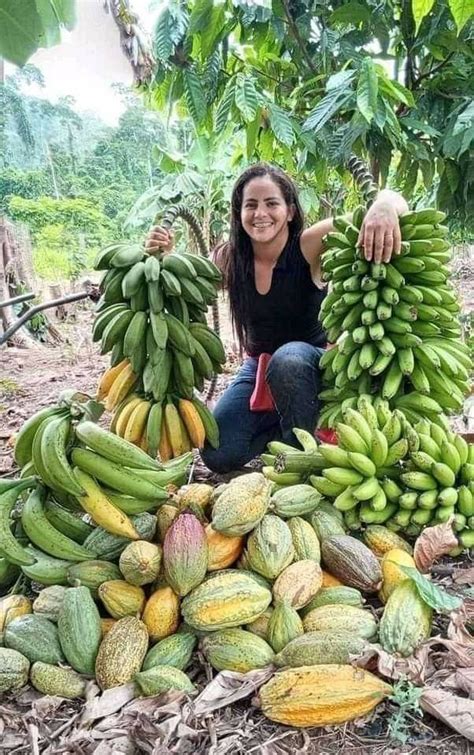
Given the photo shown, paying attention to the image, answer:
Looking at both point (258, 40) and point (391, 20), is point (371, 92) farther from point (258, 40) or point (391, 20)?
point (258, 40)

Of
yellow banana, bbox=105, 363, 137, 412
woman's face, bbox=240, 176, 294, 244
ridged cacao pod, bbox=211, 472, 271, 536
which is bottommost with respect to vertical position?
ridged cacao pod, bbox=211, 472, 271, 536

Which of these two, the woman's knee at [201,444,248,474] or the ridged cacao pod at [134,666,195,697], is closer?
the ridged cacao pod at [134,666,195,697]

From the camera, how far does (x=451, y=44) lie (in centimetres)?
220

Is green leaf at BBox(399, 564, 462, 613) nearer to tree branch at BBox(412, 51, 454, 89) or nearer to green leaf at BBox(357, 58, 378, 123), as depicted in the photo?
green leaf at BBox(357, 58, 378, 123)

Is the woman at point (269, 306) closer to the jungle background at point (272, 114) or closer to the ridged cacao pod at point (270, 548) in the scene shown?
the jungle background at point (272, 114)

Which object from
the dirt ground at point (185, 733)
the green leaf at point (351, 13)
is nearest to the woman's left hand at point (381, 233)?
the green leaf at point (351, 13)

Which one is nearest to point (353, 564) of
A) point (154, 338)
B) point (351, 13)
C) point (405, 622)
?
point (405, 622)

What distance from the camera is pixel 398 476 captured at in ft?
6.14

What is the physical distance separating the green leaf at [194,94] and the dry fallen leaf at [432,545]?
74.9 inches

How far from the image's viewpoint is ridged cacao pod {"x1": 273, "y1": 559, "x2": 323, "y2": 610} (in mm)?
1503

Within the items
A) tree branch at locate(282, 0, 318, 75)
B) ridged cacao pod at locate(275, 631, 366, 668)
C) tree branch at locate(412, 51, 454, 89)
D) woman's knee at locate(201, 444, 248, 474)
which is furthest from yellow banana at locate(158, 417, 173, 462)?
tree branch at locate(412, 51, 454, 89)

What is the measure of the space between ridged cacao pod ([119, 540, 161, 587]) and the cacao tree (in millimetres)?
1520

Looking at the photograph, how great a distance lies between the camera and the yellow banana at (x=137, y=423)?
2.34m

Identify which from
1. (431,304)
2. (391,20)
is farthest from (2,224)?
(431,304)
